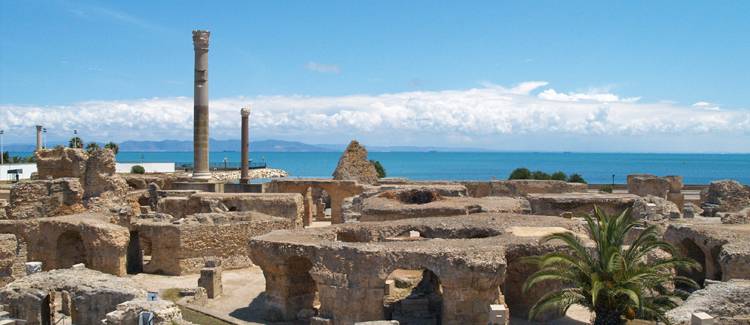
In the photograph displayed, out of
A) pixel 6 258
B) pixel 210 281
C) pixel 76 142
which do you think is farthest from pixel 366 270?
pixel 76 142

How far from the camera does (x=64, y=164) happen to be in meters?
34.4

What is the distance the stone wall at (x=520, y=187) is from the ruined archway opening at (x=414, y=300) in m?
17.7

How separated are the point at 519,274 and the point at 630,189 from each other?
22.9m

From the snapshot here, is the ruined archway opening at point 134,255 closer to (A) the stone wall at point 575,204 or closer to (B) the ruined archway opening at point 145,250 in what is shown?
(B) the ruined archway opening at point 145,250

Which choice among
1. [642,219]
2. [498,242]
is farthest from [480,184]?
[498,242]

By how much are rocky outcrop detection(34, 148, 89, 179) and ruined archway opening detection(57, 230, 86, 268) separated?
→ 987 centimetres

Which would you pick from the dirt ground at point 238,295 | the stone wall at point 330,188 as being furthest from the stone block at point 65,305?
the stone wall at point 330,188

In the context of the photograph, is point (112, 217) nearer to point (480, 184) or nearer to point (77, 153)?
point (77, 153)

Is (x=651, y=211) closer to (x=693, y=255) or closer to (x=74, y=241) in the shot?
(x=693, y=255)

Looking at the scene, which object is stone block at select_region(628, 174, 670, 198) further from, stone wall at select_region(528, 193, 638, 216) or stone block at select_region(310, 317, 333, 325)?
stone block at select_region(310, 317, 333, 325)

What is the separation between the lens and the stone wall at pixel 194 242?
23906 mm

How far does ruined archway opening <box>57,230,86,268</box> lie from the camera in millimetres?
23922

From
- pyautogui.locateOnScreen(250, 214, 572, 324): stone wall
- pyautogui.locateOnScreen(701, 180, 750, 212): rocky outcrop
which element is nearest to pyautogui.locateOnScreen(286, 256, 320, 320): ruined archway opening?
pyautogui.locateOnScreen(250, 214, 572, 324): stone wall

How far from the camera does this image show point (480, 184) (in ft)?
129
